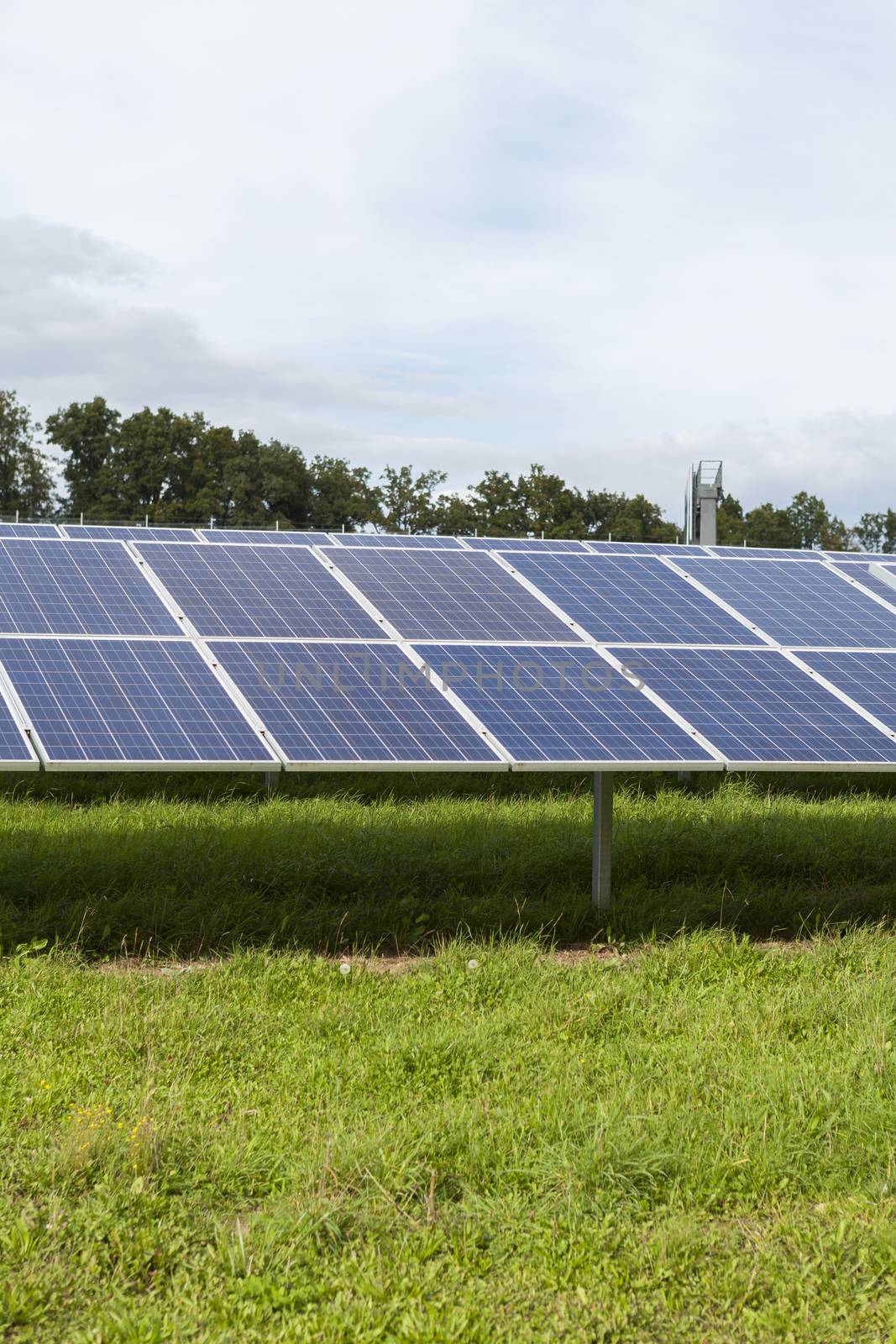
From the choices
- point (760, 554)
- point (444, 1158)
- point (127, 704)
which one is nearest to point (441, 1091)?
point (444, 1158)

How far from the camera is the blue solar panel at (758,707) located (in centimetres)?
995

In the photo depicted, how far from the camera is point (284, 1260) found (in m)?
5.46

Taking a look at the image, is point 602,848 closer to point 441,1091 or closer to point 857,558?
point 441,1091

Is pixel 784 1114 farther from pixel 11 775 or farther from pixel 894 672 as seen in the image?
pixel 11 775

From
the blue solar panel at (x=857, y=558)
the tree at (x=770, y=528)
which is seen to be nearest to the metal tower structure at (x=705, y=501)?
the blue solar panel at (x=857, y=558)

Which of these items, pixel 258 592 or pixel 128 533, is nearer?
pixel 258 592

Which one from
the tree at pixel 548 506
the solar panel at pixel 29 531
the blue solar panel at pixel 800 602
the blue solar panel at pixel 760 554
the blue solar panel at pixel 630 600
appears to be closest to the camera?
the blue solar panel at pixel 630 600

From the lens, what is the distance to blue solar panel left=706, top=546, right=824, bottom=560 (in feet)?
53.7

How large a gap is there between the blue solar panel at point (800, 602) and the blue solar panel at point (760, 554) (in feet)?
1.77

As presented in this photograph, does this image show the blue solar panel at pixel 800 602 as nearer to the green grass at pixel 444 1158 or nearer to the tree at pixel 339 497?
the green grass at pixel 444 1158

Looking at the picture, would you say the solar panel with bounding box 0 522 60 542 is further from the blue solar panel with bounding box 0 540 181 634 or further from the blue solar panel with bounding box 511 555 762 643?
the blue solar panel with bounding box 511 555 762 643

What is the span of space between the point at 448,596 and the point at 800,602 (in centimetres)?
422

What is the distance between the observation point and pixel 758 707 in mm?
10727

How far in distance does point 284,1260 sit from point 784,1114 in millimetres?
2880
